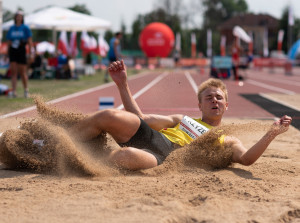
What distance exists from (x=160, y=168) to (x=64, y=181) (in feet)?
2.70

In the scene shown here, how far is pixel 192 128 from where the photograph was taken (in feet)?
13.6

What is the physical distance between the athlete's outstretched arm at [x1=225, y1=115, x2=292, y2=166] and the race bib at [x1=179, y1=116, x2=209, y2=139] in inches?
10.2

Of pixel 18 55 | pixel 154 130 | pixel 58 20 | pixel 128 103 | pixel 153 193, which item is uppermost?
pixel 58 20

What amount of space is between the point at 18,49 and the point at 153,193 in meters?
8.99

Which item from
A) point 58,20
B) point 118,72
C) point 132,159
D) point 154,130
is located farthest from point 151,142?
point 58,20

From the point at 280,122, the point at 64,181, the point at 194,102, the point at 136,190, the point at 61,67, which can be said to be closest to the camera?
the point at 136,190

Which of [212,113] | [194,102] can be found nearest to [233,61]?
[194,102]

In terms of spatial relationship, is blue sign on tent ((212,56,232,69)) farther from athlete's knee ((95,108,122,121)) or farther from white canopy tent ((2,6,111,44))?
athlete's knee ((95,108,122,121))

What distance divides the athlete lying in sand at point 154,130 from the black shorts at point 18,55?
7.55m

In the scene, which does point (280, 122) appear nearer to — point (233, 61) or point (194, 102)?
point (194, 102)

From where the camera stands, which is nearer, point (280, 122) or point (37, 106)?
point (280, 122)

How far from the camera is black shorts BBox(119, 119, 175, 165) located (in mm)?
3840

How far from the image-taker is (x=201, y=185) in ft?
11.3

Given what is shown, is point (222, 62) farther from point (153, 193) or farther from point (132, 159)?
point (153, 193)
